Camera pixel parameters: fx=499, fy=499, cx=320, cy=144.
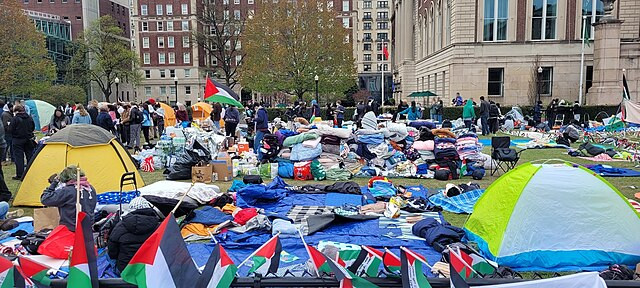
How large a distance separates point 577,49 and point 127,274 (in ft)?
125

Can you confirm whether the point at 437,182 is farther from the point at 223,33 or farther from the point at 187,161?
the point at 223,33

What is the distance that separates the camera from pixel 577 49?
116 feet

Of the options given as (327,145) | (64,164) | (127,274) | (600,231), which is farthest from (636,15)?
(127,274)

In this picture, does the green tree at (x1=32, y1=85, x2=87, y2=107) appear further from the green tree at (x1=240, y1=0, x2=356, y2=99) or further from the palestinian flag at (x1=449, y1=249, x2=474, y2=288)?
the palestinian flag at (x1=449, y1=249, x2=474, y2=288)

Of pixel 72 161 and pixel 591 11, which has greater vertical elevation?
pixel 591 11

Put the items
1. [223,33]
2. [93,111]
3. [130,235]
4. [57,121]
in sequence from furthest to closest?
[223,33] → [57,121] → [93,111] → [130,235]

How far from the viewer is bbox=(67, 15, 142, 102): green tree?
6500 centimetres

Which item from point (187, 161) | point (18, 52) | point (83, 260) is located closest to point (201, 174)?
point (187, 161)

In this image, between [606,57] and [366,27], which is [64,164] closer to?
[606,57]

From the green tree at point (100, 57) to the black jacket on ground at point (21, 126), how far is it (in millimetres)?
56134

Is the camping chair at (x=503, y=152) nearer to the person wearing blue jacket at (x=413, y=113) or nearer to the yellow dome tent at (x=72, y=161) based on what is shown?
the yellow dome tent at (x=72, y=161)

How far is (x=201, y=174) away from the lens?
12.5 m

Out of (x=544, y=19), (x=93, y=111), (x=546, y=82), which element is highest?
(x=544, y=19)

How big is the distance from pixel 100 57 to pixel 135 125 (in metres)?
53.1
